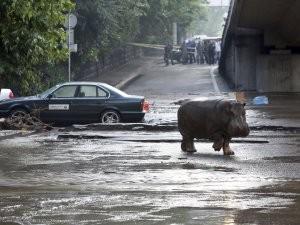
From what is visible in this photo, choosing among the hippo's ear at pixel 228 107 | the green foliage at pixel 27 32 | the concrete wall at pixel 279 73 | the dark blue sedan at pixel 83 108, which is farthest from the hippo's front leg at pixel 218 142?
the concrete wall at pixel 279 73

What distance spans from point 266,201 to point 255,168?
333cm

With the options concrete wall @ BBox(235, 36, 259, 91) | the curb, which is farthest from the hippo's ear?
the curb

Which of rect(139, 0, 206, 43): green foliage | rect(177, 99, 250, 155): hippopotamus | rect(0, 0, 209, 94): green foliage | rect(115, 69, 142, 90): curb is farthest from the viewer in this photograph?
rect(139, 0, 206, 43): green foliage

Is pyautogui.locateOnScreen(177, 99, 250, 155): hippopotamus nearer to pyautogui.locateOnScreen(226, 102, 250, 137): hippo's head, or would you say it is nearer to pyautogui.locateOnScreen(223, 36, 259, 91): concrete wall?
pyautogui.locateOnScreen(226, 102, 250, 137): hippo's head

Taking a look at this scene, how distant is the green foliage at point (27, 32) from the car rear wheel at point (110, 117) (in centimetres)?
670

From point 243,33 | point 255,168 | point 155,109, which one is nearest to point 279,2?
point 155,109

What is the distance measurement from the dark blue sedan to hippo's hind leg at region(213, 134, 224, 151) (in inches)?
307

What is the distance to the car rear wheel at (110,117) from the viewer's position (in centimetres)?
2252

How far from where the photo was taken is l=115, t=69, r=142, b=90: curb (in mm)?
41950

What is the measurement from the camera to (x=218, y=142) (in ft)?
48.4

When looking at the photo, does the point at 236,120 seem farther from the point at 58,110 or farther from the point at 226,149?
the point at 58,110

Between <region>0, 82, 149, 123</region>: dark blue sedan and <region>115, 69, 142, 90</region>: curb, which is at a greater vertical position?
<region>0, 82, 149, 123</region>: dark blue sedan

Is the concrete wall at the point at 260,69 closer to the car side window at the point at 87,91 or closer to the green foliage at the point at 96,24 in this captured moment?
the green foliage at the point at 96,24

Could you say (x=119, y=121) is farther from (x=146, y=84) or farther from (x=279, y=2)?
(x=146, y=84)
